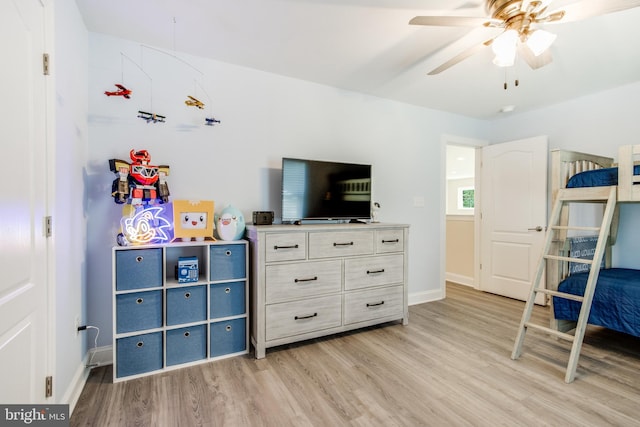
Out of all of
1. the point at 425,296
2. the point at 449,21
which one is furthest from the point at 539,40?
the point at 425,296

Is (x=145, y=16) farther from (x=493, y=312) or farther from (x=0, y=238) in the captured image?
(x=493, y=312)

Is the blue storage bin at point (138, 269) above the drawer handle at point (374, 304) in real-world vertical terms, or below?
above

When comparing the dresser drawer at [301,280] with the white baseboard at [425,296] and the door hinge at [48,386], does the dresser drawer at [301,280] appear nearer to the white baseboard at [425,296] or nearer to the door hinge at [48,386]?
the door hinge at [48,386]

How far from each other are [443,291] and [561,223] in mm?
1595

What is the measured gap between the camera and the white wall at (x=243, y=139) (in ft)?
7.09

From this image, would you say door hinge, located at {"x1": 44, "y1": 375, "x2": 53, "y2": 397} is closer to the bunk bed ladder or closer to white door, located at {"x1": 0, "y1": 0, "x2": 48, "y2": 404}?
white door, located at {"x1": 0, "y1": 0, "x2": 48, "y2": 404}

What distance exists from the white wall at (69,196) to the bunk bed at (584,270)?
3.01 metres

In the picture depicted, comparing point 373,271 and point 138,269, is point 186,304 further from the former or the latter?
point 373,271

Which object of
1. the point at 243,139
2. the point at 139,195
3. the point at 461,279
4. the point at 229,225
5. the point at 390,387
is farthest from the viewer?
the point at 461,279

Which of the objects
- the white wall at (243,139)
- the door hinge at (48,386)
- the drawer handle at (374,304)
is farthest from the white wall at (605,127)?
the door hinge at (48,386)

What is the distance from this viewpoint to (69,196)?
5.60 ft

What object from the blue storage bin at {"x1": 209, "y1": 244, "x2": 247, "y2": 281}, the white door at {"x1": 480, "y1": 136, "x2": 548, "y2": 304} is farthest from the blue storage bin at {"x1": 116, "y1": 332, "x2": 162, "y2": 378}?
the white door at {"x1": 480, "y1": 136, "x2": 548, "y2": 304}

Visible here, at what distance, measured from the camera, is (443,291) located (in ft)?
12.4

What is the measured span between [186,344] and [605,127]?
15.4 ft
